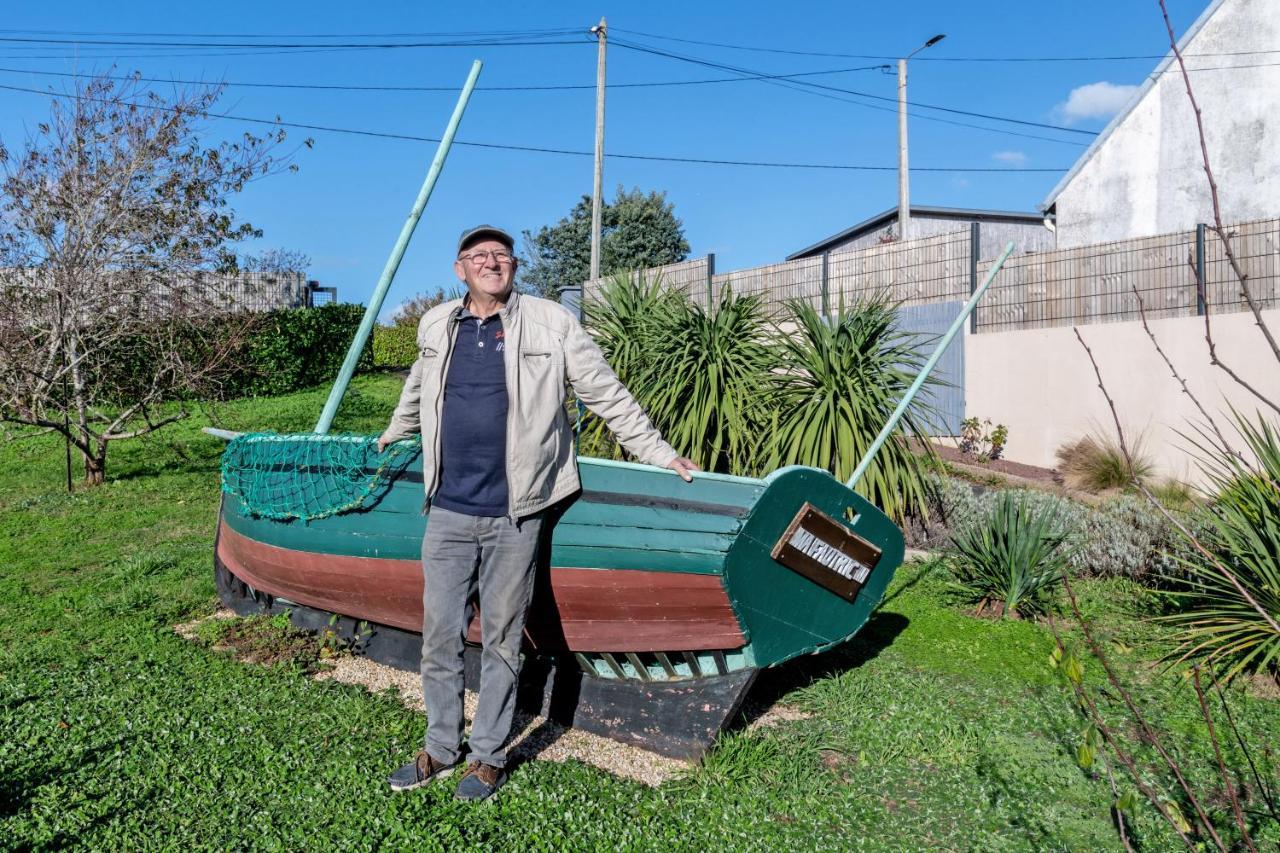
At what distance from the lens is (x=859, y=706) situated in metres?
4.24

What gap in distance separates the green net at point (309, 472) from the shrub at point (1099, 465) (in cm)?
786

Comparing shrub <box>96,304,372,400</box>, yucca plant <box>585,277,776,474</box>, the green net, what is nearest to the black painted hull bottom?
the green net

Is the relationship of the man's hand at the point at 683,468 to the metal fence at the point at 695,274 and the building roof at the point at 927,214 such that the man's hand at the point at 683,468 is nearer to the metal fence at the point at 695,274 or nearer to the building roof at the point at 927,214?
the metal fence at the point at 695,274

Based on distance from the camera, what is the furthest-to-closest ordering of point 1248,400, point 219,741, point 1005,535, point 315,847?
point 1248,400
point 1005,535
point 219,741
point 315,847

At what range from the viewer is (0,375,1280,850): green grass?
3125 millimetres

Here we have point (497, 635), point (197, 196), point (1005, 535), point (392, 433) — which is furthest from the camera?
point (197, 196)

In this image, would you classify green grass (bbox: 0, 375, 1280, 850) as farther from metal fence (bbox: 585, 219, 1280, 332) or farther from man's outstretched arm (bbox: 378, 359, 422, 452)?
metal fence (bbox: 585, 219, 1280, 332)

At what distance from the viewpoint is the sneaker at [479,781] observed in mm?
3344

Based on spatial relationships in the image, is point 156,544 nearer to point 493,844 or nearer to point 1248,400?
point 493,844

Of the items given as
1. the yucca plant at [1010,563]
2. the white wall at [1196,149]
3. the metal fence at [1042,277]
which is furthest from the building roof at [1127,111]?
the yucca plant at [1010,563]

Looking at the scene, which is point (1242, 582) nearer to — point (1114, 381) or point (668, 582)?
point (668, 582)

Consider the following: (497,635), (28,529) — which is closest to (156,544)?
(28,529)

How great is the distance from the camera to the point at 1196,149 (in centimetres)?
1764

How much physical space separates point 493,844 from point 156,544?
5904mm
